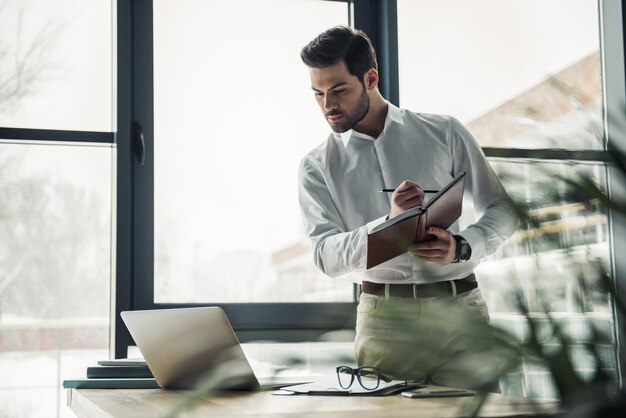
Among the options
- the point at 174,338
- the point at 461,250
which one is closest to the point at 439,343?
the point at 174,338

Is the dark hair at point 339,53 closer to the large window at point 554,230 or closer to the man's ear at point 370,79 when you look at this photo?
the man's ear at point 370,79

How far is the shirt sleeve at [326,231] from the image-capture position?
98.1 inches

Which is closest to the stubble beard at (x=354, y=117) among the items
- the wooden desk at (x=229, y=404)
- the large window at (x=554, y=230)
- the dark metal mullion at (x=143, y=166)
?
the dark metal mullion at (x=143, y=166)

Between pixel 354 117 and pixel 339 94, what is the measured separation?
9cm

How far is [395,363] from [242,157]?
347 centimetres

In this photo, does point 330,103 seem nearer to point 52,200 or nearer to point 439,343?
point 52,200

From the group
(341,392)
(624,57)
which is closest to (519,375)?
(341,392)

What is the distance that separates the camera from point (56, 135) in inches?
138

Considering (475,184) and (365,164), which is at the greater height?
(365,164)

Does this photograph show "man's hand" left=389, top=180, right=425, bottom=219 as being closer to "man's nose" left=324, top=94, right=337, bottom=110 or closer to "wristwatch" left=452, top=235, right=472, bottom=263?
"wristwatch" left=452, top=235, right=472, bottom=263

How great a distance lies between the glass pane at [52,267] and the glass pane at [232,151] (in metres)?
0.25

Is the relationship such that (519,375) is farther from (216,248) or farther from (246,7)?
(246,7)

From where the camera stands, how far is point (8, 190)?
3477 millimetres

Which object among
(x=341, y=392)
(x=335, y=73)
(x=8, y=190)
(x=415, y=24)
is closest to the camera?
(x=341, y=392)
